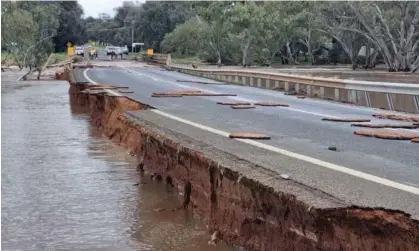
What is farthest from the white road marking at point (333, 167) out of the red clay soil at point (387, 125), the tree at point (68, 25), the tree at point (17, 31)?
the tree at point (68, 25)

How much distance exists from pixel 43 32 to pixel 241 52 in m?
23.5

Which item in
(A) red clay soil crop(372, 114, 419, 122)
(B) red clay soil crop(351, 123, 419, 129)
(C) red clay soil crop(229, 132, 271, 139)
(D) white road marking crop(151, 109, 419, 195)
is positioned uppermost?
(D) white road marking crop(151, 109, 419, 195)

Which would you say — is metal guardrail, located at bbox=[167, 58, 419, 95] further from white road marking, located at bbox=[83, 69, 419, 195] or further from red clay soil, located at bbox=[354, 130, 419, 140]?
white road marking, located at bbox=[83, 69, 419, 195]

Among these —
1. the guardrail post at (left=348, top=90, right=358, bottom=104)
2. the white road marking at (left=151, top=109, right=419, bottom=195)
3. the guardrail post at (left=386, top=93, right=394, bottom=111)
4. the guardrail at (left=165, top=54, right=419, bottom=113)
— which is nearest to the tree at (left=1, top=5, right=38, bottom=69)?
the guardrail at (left=165, top=54, right=419, bottom=113)

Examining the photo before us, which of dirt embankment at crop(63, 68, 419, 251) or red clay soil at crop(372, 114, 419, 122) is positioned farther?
red clay soil at crop(372, 114, 419, 122)

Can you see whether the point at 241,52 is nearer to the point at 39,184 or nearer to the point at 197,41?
the point at 197,41

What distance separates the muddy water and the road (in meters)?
1.00

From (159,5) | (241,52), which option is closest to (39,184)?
(241,52)

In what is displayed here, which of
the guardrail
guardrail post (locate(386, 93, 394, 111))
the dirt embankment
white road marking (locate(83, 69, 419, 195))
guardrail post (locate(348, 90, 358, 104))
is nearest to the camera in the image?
the dirt embankment

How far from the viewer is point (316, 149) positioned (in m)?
8.44

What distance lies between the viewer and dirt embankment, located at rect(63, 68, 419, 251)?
4621 mm

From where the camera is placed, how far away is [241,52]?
71500mm

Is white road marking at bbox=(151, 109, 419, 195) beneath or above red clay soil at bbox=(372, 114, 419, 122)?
above

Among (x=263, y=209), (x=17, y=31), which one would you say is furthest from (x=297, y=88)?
(x=17, y=31)
